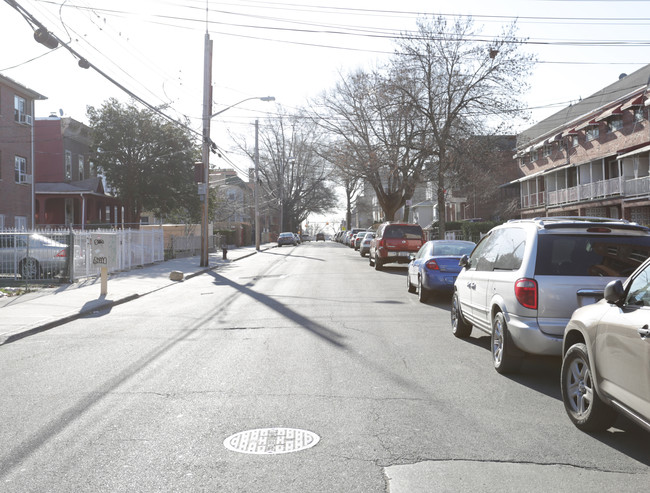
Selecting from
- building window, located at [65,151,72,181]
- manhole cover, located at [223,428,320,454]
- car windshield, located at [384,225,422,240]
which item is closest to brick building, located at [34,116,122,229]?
building window, located at [65,151,72,181]

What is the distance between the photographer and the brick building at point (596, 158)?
32.2 meters

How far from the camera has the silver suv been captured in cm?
646

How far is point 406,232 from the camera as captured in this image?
25500mm

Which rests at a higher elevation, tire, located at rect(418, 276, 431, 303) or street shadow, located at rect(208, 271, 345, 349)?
tire, located at rect(418, 276, 431, 303)

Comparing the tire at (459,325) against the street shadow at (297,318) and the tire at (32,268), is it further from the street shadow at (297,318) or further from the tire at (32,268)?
the tire at (32,268)

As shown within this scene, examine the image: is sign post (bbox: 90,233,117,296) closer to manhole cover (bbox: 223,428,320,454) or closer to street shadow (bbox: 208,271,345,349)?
street shadow (bbox: 208,271,345,349)

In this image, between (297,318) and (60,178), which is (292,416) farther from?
(60,178)

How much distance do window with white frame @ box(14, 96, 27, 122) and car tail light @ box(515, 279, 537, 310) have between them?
31.6 meters

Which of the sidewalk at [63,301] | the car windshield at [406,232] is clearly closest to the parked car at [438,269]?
the sidewalk at [63,301]

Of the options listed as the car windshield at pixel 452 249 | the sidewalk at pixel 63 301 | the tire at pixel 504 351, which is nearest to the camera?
the tire at pixel 504 351

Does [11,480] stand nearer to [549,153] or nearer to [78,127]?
[78,127]

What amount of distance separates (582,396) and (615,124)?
109 feet

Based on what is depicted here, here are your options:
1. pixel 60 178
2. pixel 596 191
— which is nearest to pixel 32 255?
pixel 60 178

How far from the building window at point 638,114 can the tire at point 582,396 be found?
30177 millimetres
